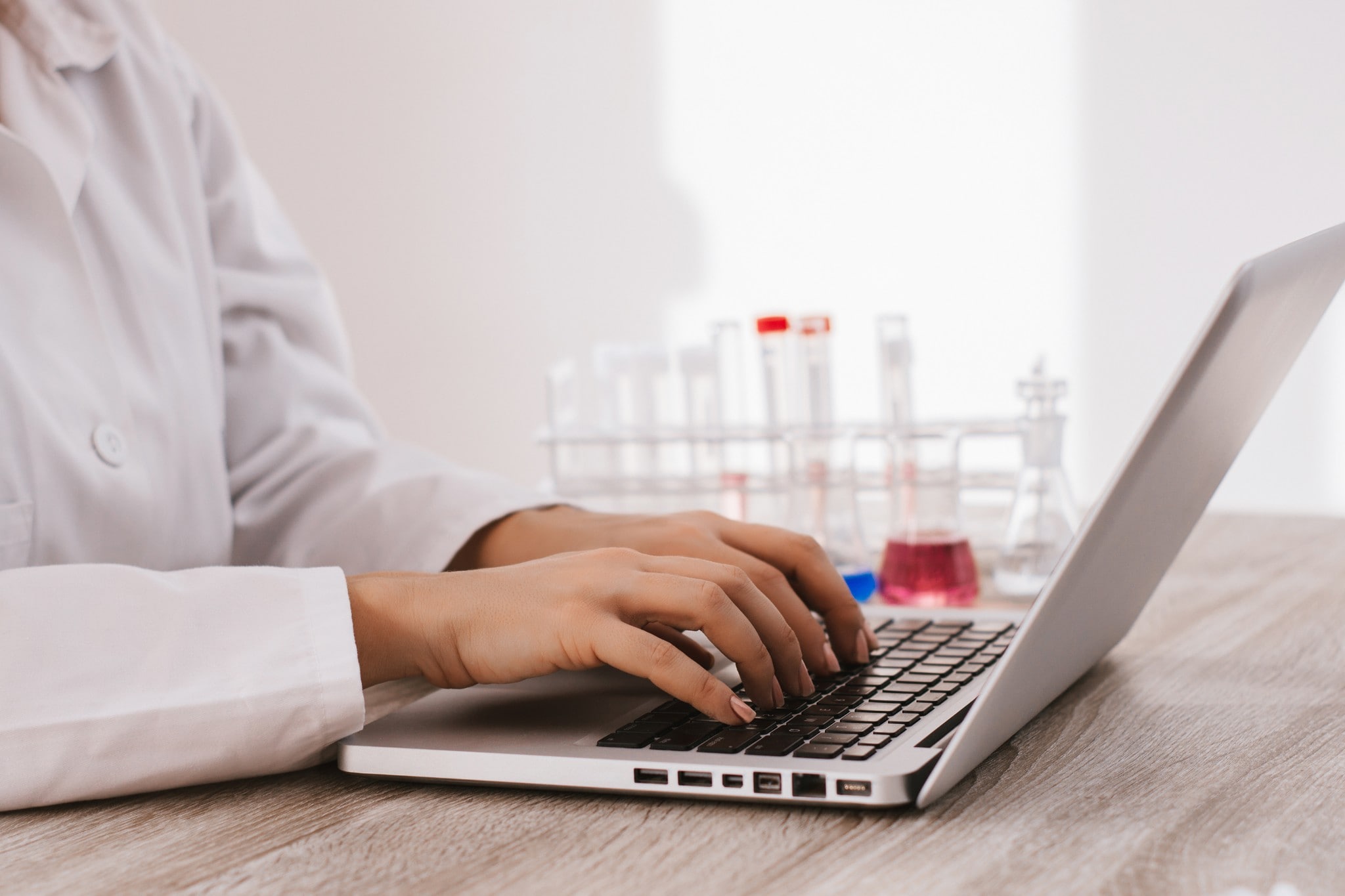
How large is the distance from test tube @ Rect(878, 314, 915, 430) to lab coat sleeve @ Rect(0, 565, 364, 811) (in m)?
0.61

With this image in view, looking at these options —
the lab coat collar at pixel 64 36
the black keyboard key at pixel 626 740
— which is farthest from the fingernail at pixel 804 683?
the lab coat collar at pixel 64 36

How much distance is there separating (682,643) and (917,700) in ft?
0.40

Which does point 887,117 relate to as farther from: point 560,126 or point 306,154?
point 306,154

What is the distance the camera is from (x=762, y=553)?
76cm

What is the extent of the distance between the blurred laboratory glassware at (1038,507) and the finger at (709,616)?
1.55ft

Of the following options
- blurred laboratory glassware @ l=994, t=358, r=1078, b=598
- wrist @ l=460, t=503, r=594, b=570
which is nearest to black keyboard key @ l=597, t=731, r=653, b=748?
wrist @ l=460, t=503, r=594, b=570

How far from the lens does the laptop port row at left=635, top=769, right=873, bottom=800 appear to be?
1.68ft

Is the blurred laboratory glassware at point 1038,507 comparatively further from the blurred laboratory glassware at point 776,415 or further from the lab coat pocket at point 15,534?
the lab coat pocket at point 15,534

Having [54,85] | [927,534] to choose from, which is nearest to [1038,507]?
[927,534]

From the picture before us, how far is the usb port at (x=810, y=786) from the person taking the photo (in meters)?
0.51

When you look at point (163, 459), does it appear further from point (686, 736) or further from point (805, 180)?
point (805, 180)

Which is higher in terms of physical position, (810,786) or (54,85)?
(54,85)

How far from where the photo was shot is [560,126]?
4047mm

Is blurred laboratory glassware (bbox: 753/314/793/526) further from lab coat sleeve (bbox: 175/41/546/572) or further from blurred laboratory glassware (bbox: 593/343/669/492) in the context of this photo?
lab coat sleeve (bbox: 175/41/546/572)
